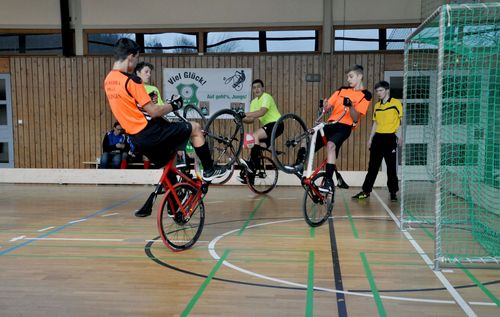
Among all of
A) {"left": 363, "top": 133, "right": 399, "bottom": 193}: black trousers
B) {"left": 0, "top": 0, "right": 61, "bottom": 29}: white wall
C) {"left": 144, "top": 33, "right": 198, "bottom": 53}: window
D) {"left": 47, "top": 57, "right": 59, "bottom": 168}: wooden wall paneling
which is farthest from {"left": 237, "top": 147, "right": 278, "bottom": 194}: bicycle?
{"left": 0, "top": 0, "right": 61, "bottom": 29}: white wall

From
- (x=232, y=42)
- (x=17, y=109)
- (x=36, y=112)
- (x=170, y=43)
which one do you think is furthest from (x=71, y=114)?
(x=232, y=42)

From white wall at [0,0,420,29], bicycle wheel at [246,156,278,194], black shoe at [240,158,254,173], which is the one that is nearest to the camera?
black shoe at [240,158,254,173]

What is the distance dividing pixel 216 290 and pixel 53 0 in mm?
9609

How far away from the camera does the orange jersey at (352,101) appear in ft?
16.6

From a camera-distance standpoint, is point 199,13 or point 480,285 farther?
point 199,13

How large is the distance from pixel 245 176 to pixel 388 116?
7.59 feet

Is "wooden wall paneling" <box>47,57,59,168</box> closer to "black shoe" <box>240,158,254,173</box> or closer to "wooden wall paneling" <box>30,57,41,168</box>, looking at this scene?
"wooden wall paneling" <box>30,57,41,168</box>

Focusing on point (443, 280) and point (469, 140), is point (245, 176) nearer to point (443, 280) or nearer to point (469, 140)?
point (469, 140)

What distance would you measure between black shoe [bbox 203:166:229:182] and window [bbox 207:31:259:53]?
21.3ft

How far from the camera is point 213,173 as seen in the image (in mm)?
4129

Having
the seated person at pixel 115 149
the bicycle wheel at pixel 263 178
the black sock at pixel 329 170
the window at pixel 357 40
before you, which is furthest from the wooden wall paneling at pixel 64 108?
the black sock at pixel 329 170

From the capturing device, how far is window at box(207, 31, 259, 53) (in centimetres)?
1029

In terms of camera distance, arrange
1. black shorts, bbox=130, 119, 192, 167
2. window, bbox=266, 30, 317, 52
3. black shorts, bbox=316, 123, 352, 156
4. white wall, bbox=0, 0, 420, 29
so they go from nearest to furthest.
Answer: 1. black shorts, bbox=130, 119, 192, 167
2. black shorts, bbox=316, 123, 352, 156
3. white wall, bbox=0, 0, 420, 29
4. window, bbox=266, 30, 317, 52

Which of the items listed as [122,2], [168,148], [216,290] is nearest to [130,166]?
[122,2]
